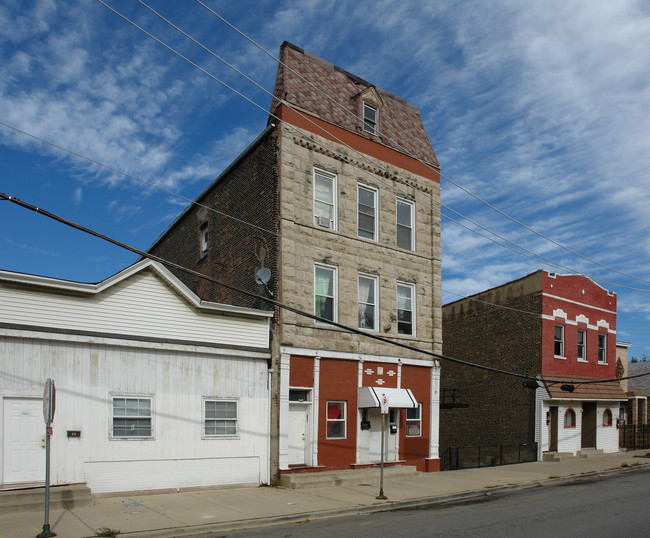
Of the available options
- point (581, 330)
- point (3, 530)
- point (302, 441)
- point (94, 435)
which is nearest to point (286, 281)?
point (302, 441)

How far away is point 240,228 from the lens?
21078 mm

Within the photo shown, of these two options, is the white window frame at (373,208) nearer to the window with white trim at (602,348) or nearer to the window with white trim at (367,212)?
the window with white trim at (367,212)

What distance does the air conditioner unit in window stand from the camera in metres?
19.8

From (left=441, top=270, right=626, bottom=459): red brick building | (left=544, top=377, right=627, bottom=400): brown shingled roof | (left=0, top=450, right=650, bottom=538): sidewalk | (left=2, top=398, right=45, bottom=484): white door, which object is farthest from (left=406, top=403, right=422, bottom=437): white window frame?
(left=2, top=398, right=45, bottom=484): white door

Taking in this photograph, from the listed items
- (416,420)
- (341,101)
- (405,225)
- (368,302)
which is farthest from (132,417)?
(341,101)

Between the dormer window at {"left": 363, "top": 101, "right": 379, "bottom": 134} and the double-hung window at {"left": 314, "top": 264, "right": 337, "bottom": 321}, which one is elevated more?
the dormer window at {"left": 363, "top": 101, "right": 379, "bottom": 134}

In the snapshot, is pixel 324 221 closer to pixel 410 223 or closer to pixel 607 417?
pixel 410 223

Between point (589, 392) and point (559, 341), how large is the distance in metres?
2.69

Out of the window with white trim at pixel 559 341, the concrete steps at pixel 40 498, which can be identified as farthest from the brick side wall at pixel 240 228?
the window with white trim at pixel 559 341

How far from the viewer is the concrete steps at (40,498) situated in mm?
12758

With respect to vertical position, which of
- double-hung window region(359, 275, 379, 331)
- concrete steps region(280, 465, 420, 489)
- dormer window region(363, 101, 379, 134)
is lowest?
concrete steps region(280, 465, 420, 489)

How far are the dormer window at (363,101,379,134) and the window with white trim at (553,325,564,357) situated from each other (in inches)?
533

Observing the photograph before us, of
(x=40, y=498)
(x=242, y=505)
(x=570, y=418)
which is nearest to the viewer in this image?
(x=40, y=498)

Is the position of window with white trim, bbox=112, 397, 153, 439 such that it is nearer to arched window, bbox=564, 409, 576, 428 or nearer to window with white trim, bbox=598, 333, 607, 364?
arched window, bbox=564, 409, 576, 428
